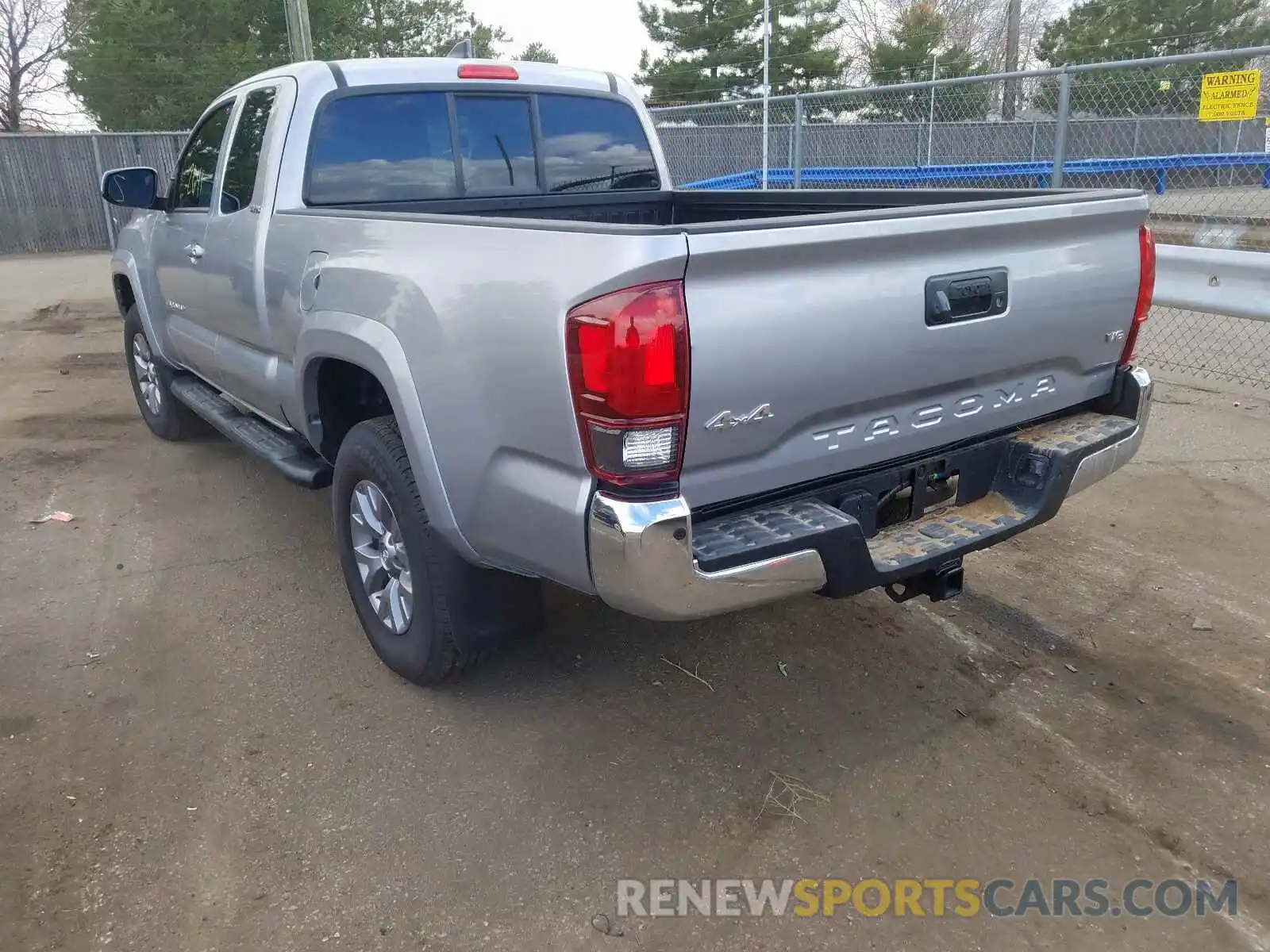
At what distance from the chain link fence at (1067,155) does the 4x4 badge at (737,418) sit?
194 inches

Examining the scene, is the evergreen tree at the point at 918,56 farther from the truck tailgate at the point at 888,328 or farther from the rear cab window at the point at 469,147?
the truck tailgate at the point at 888,328

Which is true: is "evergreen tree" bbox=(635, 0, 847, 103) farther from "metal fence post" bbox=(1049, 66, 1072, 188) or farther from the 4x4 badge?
the 4x4 badge

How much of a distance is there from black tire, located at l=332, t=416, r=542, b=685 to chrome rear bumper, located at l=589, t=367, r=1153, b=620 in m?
0.74

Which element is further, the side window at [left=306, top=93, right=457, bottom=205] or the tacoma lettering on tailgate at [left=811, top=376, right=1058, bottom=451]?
the side window at [left=306, top=93, right=457, bottom=205]

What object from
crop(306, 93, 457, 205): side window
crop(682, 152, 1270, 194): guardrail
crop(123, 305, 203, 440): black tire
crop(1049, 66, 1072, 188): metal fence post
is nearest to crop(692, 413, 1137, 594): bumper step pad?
crop(306, 93, 457, 205): side window

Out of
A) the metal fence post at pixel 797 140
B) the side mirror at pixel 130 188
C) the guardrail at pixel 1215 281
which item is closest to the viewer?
the side mirror at pixel 130 188

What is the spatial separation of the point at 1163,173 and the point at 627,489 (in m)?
10.4

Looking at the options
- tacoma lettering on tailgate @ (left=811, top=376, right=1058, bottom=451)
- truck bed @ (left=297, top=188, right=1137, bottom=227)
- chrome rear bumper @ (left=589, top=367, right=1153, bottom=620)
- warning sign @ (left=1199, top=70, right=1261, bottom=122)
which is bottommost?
chrome rear bumper @ (left=589, top=367, right=1153, bottom=620)

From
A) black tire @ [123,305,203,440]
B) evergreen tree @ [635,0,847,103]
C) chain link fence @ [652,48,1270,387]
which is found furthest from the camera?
evergreen tree @ [635,0,847,103]

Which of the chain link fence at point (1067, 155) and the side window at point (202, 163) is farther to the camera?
the chain link fence at point (1067, 155)

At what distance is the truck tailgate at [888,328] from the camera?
242 centimetres

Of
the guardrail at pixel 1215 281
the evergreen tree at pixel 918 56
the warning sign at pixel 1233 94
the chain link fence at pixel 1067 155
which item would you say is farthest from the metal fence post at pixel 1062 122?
the evergreen tree at pixel 918 56

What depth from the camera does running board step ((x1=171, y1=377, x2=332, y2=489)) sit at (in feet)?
13.4

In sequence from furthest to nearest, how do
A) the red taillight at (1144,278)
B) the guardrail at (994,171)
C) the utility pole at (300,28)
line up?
the utility pole at (300,28) → the guardrail at (994,171) → the red taillight at (1144,278)
